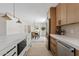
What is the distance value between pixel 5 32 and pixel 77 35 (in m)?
2.10

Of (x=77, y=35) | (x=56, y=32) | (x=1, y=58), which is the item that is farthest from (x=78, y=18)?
(x=56, y=32)

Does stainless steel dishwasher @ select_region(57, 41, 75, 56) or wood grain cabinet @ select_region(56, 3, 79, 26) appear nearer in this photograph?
stainless steel dishwasher @ select_region(57, 41, 75, 56)

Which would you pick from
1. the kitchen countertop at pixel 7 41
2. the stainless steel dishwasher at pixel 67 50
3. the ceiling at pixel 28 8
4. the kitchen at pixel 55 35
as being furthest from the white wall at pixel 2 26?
the stainless steel dishwasher at pixel 67 50

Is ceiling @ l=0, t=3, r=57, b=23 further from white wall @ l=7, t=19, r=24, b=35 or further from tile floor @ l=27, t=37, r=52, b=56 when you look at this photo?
tile floor @ l=27, t=37, r=52, b=56

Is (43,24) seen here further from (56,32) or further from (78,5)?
(78,5)

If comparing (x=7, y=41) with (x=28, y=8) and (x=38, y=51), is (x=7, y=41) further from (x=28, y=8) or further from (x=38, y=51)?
(x=28, y=8)

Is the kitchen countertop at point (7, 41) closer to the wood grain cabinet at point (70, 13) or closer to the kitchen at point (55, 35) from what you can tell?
the kitchen at point (55, 35)

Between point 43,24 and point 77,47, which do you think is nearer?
point 77,47

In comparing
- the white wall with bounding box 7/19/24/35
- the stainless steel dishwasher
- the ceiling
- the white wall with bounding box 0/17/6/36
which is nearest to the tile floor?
the white wall with bounding box 7/19/24/35

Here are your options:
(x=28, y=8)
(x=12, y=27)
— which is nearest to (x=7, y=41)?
(x=12, y=27)

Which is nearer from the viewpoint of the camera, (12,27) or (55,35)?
(55,35)

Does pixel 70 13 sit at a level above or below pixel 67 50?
above

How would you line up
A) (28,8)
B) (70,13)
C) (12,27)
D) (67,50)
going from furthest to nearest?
1. (28,8)
2. (12,27)
3. (70,13)
4. (67,50)

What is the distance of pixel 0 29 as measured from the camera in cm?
325
